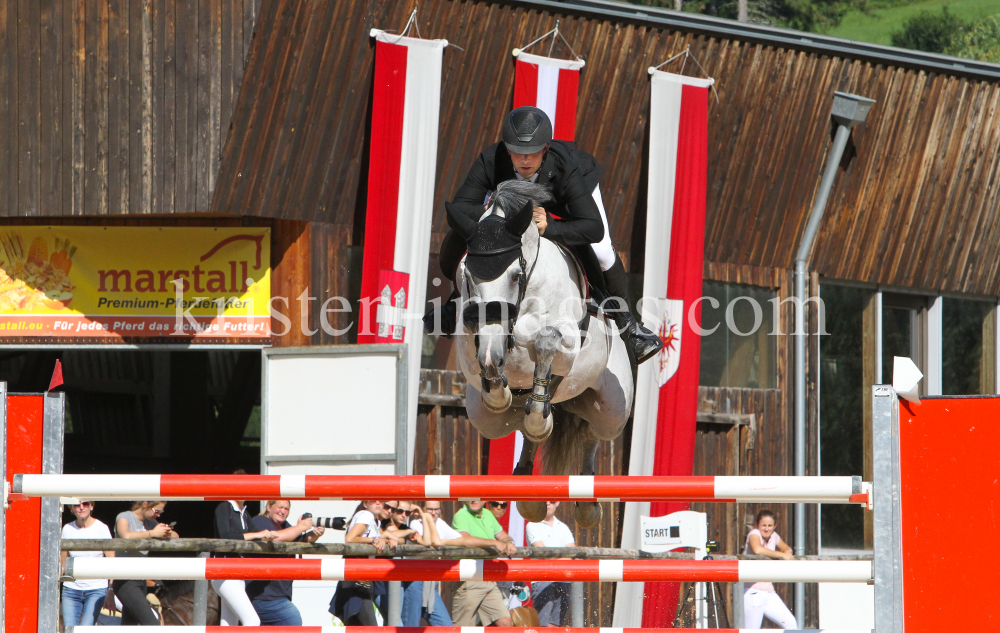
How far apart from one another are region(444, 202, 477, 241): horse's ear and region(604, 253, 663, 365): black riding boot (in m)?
1.10

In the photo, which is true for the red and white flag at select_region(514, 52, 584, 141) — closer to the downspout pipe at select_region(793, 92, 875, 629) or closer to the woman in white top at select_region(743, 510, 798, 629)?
the downspout pipe at select_region(793, 92, 875, 629)

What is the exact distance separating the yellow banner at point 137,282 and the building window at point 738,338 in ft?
16.4

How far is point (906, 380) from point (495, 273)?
5.66 ft

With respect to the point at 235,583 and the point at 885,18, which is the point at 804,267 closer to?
the point at 235,583

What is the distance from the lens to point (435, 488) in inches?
161

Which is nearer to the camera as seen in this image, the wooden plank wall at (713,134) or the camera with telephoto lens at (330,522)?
the camera with telephoto lens at (330,522)

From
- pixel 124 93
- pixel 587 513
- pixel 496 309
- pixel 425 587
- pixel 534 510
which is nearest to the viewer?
pixel 496 309

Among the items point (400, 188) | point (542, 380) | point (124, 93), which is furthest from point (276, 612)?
point (124, 93)

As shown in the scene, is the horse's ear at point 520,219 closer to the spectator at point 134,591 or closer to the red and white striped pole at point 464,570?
the red and white striped pole at point 464,570

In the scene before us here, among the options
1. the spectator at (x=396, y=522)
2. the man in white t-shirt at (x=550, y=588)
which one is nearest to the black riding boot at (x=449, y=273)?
the spectator at (x=396, y=522)

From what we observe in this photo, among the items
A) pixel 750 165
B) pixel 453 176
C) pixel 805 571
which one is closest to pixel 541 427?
pixel 805 571

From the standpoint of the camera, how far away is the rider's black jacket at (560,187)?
546 centimetres

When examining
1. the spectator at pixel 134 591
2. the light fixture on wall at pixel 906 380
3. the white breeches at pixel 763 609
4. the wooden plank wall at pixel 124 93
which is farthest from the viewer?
the white breeches at pixel 763 609

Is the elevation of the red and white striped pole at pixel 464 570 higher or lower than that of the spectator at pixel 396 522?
higher
